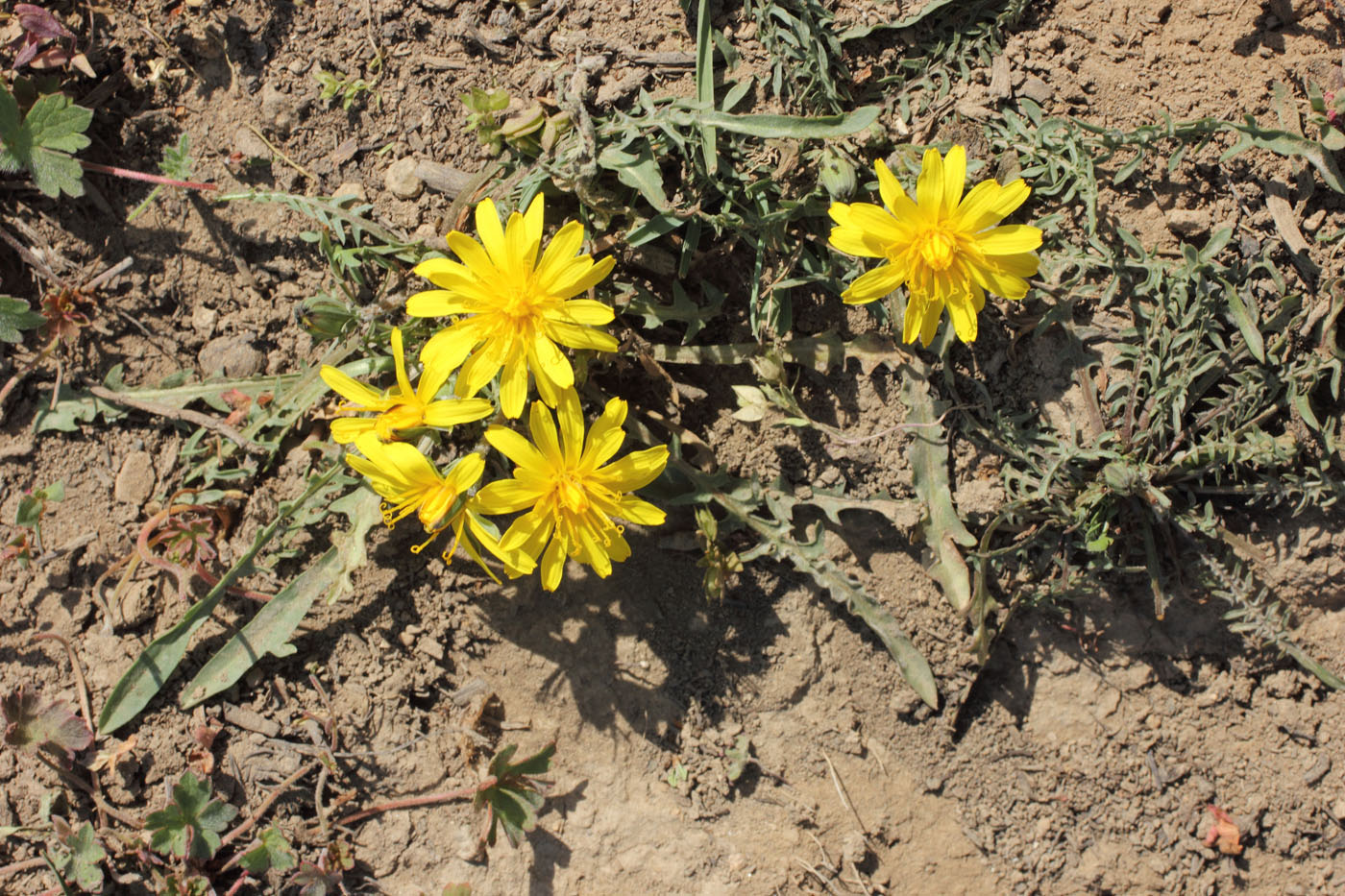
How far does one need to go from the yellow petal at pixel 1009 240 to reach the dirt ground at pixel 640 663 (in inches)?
19.9

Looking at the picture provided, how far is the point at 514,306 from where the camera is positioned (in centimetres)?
243

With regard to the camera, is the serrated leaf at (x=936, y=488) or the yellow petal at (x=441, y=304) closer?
the yellow petal at (x=441, y=304)

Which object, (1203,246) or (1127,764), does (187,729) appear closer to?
(1127,764)

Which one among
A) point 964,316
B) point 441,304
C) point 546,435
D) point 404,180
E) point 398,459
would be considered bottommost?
point 398,459

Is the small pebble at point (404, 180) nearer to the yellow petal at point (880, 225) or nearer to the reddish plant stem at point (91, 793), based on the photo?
the yellow petal at point (880, 225)

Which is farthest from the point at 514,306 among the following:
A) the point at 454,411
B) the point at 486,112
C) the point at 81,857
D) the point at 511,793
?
the point at 81,857

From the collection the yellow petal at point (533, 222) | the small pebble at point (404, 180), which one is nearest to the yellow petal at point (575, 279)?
the yellow petal at point (533, 222)

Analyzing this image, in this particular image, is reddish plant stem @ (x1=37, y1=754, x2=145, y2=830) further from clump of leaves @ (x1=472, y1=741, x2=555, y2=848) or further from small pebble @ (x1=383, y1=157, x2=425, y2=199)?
small pebble @ (x1=383, y1=157, x2=425, y2=199)

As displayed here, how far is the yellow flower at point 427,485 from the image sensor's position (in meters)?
2.51

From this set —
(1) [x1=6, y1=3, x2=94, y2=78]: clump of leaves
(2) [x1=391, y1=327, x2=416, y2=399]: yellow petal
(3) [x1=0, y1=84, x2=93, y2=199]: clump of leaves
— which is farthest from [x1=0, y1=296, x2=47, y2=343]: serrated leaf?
(2) [x1=391, y1=327, x2=416, y2=399]: yellow petal

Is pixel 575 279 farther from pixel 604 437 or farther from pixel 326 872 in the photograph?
pixel 326 872

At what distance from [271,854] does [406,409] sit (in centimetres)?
174

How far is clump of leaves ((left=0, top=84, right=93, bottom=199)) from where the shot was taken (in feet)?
10.2

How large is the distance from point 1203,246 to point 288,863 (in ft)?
12.1
